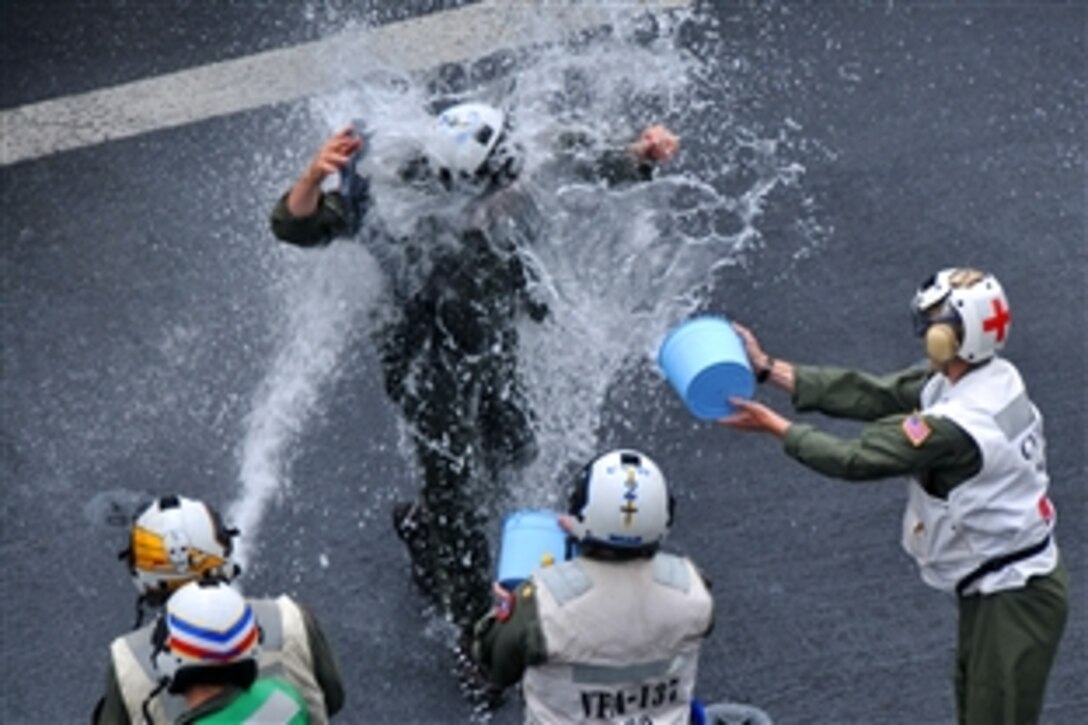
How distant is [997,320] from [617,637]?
163 centimetres

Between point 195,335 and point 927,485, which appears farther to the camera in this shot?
point 195,335

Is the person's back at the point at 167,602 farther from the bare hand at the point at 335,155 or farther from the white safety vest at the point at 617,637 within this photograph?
the bare hand at the point at 335,155

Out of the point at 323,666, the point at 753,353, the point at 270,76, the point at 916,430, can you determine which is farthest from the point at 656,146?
the point at 270,76

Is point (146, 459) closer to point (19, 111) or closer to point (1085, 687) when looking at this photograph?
point (19, 111)

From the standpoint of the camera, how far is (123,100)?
10047 millimetres

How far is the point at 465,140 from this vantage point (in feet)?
22.5

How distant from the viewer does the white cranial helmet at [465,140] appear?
22.5 feet

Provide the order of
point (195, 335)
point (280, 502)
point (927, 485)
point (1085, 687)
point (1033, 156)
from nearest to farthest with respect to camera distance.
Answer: point (927, 485) < point (1085, 687) < point (280, 502) < point (195, 335) < point (1033, 156)

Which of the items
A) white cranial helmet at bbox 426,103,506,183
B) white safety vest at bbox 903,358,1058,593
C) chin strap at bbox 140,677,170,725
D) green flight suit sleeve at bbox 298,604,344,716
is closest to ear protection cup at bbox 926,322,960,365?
white safety vest at bbox 903,358,1058,593

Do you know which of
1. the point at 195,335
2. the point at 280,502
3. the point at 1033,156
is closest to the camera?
the point at 280,502

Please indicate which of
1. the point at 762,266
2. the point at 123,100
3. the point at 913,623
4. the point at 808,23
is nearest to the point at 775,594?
the point at 913,623

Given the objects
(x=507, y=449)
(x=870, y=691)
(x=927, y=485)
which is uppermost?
(x=927, y=485)

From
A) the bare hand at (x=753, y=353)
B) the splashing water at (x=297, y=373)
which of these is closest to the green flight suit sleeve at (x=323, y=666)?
the bare hand at (x=753, y=353)

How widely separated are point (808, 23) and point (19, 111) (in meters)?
3.81
